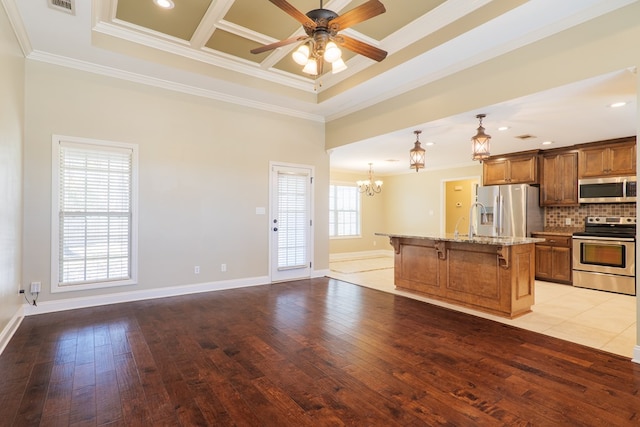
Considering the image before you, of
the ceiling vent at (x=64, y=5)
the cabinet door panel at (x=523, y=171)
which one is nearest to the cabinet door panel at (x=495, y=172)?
the cabinet door panel at (x=523, y=171)

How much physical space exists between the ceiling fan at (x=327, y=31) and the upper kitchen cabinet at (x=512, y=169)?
479 centimetres

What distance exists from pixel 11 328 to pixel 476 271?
5042mm

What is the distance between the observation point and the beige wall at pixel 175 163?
12.4 ft

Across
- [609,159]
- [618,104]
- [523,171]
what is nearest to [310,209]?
[523,171]

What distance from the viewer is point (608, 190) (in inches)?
211

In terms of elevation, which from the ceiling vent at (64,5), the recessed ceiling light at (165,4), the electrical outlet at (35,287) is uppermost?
the recessed ceiling light at (165,4)

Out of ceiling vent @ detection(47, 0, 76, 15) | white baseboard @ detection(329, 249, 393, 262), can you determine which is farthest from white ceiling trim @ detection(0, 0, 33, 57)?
white baseboard @ detection(329, 249, 393, 262)

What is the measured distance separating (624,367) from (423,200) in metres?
6.76

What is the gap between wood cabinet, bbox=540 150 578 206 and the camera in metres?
5.80

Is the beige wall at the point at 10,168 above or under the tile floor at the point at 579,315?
above

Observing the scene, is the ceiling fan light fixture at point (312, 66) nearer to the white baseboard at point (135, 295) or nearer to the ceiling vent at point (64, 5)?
the ceiling vent at point (64, 5)

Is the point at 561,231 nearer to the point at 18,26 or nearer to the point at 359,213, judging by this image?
the point at 359,213

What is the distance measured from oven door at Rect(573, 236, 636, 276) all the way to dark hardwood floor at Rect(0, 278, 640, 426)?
122 inches

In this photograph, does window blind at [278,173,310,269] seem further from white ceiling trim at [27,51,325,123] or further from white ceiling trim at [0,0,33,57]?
white ceiling trim at [0,0,33,57]
